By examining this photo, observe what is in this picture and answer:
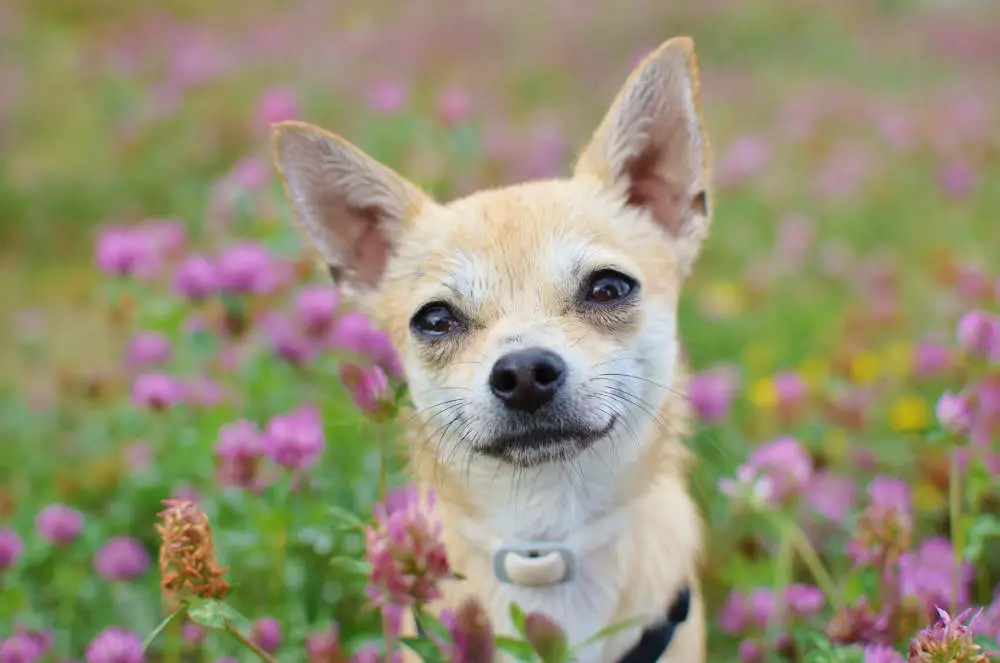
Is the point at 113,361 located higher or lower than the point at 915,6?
lower

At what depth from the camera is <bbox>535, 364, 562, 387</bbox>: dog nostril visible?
6.56ft

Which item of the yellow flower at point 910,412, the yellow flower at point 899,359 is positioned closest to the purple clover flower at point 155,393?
the yellow flower at point 910,412

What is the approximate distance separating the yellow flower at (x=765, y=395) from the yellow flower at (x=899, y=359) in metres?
0.59

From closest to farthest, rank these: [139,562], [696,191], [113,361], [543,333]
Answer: [543,333] < [696,191] < [139,562] < [113,361]

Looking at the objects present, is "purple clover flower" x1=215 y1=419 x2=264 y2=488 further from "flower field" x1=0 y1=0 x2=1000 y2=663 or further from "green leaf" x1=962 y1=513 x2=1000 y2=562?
"green leaf" x1=962 y1=513 x2=1000 y2=562

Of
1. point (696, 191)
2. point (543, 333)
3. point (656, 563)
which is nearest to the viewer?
point (543, 333)

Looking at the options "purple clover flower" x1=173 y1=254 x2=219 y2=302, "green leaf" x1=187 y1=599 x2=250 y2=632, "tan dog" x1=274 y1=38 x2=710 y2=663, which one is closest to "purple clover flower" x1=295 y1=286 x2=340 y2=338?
"purple clover flower" x1=173 y1=254 x2=219 y2=302

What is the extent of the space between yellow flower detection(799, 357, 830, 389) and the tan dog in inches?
58.6

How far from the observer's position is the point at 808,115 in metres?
6.68

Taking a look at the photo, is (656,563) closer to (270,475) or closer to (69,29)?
(270,475)

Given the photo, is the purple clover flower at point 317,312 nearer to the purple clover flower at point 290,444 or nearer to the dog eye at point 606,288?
the purple clover flower at point 290,444

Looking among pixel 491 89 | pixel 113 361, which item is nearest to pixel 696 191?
pixel 113 361

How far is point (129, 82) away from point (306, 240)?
6417 millimetres

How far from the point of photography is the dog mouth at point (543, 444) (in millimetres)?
2135
